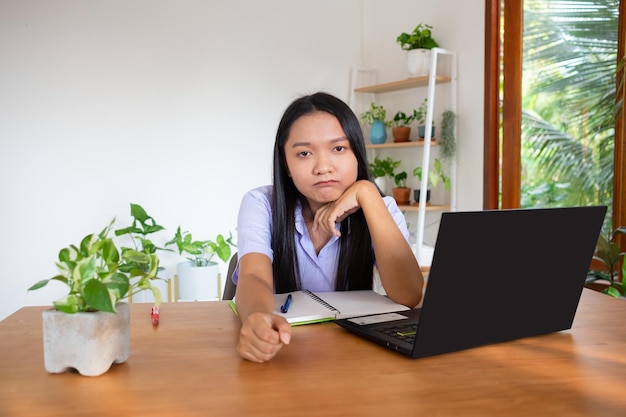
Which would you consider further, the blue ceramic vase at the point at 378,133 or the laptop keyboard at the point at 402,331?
the blue ceramic vase at the point at 378,133

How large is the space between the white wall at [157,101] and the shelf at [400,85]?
0.12 metres

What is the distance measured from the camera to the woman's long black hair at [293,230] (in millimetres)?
1452

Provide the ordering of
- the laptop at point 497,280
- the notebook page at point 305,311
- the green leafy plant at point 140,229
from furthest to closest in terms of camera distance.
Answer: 1. the green leafy plant at point 140,229
2. the notebook page at point 305,311
3. the laptop at point 497,280

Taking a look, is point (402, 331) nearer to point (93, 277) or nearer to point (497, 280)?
point (497, 280)

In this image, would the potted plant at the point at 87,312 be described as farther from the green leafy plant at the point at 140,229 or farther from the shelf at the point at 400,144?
the shelf at the point at 400,144

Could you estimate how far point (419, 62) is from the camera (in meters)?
3.38

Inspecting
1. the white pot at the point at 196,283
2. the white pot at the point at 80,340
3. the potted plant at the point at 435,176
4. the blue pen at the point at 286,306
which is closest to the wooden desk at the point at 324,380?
the white pot at the point at 80,340

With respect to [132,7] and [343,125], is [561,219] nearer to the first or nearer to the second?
[343,125]

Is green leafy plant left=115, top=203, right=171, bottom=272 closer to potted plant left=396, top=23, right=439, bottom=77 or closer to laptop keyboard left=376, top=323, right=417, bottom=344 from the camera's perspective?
potted plant left=396, top=23, right=439, bottom=77

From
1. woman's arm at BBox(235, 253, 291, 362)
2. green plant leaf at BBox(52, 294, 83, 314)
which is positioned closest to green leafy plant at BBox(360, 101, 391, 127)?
woman's arm at BBox(235, 253, 291, 362)

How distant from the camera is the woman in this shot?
4.25 feet

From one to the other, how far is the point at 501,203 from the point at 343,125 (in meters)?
1.98

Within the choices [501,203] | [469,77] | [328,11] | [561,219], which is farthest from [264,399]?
[328,11]

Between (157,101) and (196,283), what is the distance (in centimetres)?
116
